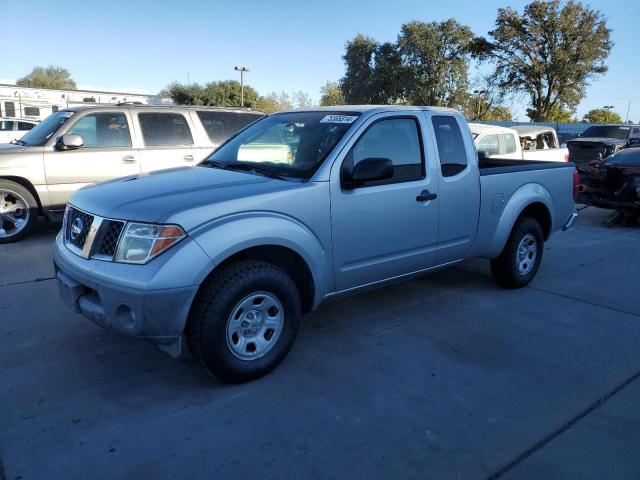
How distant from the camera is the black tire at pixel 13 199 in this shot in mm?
6770

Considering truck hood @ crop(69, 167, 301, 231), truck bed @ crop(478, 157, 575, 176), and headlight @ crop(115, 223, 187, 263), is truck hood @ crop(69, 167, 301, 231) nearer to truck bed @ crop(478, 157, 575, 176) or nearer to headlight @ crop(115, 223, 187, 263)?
headlight @ crop(115, 223, 187, 263)

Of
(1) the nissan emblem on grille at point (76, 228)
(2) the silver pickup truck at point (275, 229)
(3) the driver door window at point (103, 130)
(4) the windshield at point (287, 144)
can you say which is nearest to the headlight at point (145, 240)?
(2) the silver pickup truck at point (275, 229)

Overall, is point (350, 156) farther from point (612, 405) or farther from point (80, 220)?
point (612, 405)

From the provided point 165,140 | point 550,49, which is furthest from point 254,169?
point 550,49

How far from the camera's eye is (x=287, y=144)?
4.15 metres

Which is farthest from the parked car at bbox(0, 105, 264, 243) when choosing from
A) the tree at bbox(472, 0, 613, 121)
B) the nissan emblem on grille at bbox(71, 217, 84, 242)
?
the tree at bbox(472, 0, 613, 121)

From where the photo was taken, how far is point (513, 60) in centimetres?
3534

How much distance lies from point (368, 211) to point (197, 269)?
143cm

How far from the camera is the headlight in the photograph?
2.98m

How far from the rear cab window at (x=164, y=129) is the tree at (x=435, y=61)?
113ft

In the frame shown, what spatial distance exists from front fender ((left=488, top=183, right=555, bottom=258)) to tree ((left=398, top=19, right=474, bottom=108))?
119 ft

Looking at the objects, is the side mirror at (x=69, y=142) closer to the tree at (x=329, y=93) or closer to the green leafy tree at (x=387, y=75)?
the green leafy tree at (x=387, y=75)

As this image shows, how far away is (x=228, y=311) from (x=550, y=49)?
36009 mm

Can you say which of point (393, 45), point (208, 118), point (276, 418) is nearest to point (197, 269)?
point (276, 418)
